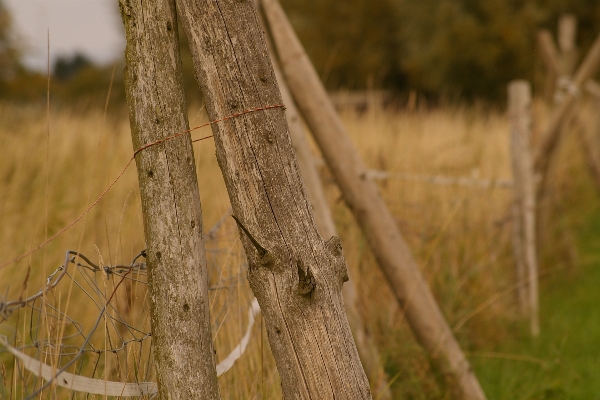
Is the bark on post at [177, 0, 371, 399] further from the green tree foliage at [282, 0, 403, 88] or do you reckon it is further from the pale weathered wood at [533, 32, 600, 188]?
the green tree foliage at [282, 0, 403, 88]

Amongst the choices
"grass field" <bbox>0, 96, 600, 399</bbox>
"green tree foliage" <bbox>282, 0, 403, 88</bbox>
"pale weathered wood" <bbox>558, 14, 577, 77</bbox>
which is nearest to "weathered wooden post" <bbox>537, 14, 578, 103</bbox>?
"pale weathered wood" <bbox>558, 14, 577, 77</bbox>

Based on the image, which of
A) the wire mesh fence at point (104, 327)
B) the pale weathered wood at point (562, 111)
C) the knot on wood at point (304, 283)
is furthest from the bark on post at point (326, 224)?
the pale weathered wood at point (562, 111)

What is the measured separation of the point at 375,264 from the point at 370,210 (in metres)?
0.71

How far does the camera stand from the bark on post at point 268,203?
133cm

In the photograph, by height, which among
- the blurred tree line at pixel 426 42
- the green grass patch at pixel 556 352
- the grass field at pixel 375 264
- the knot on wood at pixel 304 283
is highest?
the blurred tree line at pixel 426 42

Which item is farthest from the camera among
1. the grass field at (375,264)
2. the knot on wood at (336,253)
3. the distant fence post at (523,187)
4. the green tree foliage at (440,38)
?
the green tree foliage at (440,38)

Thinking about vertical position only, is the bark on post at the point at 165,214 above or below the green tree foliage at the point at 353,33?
below

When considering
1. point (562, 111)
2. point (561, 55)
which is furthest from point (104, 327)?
point (561, 55)

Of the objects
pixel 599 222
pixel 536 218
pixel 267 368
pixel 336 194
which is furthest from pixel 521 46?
pixel 267 368

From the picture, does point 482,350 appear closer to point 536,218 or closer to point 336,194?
point 336,194

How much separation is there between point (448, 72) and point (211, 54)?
15.9m

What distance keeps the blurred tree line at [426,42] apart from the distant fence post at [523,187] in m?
9.65

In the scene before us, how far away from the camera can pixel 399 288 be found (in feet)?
8.38

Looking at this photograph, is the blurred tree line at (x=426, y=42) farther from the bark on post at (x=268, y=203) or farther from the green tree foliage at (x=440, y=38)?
the bark on post at (x=268, y=203)
